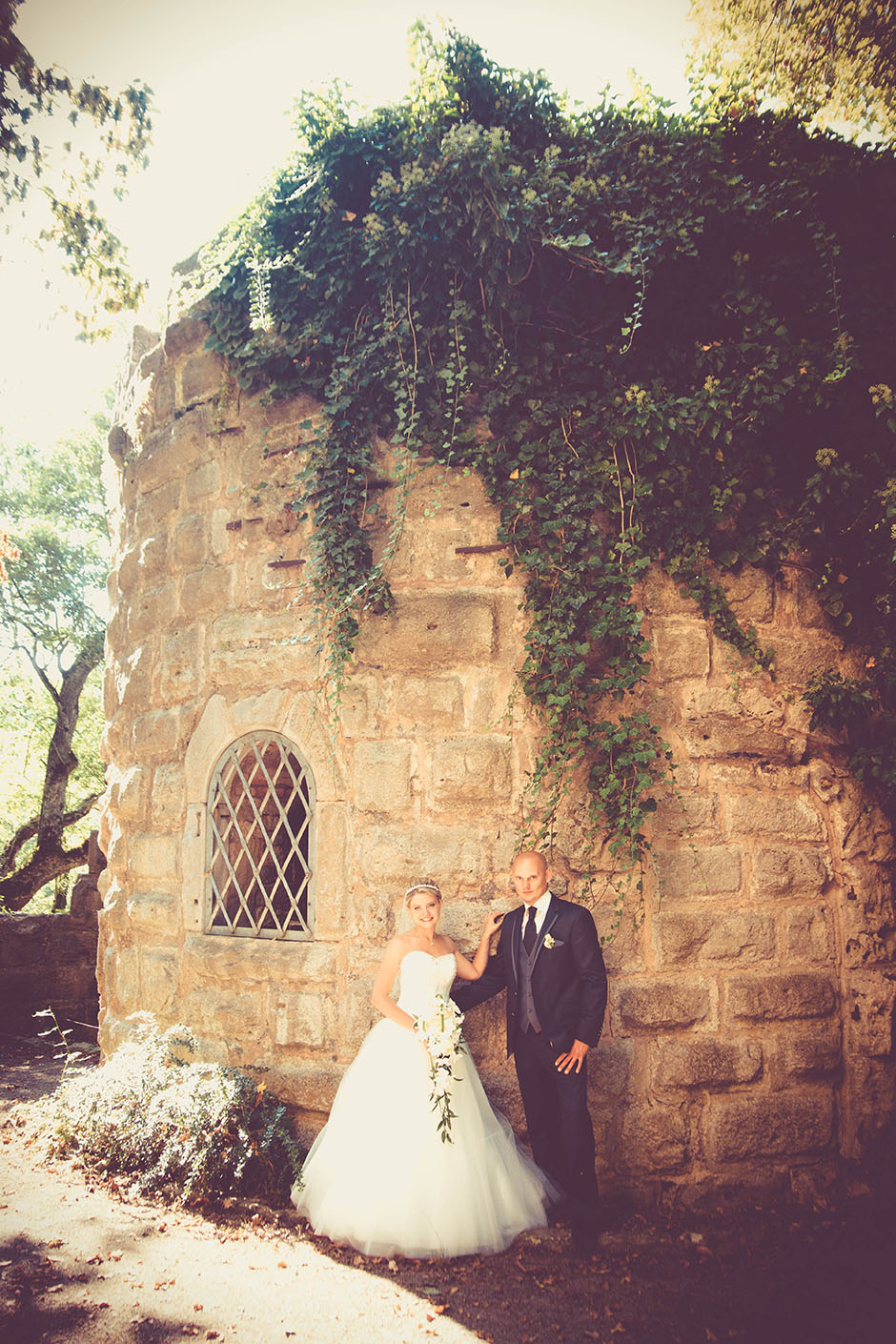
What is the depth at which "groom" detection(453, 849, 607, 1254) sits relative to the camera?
3.50 metres

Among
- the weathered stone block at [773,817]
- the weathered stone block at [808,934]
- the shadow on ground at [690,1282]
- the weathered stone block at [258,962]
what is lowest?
the shadow on ground at [690,1282]

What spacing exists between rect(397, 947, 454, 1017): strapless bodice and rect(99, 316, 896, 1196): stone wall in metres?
0.26

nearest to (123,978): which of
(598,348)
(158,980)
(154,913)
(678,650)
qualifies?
(158,980)

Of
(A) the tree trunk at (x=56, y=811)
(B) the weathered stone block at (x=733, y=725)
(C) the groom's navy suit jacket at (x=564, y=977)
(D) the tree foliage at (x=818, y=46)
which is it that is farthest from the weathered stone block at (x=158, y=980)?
(A) the tree trunk at (x=56, y=811)

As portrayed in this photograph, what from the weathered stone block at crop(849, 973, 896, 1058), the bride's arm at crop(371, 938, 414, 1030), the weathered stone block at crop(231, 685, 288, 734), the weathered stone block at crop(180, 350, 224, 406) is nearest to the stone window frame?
the weathered stone block at crop(231, 685, 288, 734)

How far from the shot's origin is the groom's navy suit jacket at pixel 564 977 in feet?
11.7

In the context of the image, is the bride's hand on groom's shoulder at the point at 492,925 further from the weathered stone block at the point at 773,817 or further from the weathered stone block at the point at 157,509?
the weathered stone block at the point at 157,509

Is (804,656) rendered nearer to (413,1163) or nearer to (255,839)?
(413,1163)

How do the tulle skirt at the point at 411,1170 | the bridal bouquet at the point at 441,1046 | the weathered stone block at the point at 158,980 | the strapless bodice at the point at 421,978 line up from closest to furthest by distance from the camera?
the tulle skirt at the point at 411,1170
the bridal bouquet at the point at 441,1046
the strapless bodice at the point at 421,978
the weathered stone block at the point at 158,980

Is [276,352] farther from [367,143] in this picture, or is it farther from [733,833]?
[733,833]

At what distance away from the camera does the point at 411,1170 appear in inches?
133

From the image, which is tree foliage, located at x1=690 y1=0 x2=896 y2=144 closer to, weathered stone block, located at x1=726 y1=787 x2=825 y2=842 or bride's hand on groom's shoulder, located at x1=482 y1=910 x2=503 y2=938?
weathered stone block, located at x1=726 y1=787 x2=825 y2=842

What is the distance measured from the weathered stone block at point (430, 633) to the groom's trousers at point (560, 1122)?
1.82 metres

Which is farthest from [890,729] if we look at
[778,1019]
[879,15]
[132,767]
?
[879,15]
